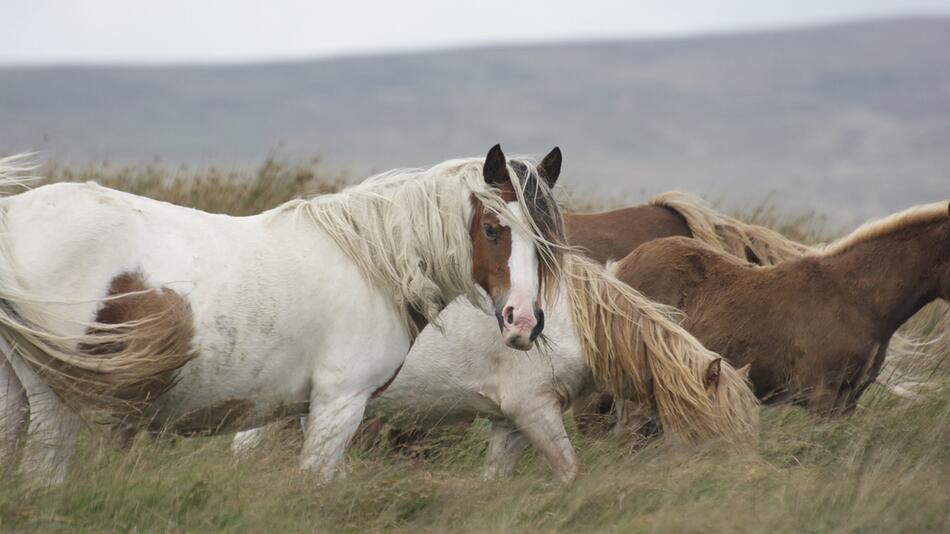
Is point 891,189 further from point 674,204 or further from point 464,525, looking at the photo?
point 464,525

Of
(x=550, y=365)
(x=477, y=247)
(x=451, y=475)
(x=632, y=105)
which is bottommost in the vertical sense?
(x=632, y=105)

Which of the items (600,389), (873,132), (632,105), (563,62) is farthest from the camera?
(563,62)

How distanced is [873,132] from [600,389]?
8307cm

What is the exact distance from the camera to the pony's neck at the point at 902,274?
19.5 feet

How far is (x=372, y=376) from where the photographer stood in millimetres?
4676

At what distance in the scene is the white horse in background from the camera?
17.5 ft

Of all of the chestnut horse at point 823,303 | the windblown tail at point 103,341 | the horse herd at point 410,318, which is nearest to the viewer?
the windblown tail at point 103,341

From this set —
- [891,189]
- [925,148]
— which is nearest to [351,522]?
[891,189]

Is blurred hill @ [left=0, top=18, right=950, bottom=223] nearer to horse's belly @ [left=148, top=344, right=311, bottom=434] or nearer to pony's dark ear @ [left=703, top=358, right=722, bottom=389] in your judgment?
pony's dark ear @ [left=703, top=358, right=722, bottom=389]

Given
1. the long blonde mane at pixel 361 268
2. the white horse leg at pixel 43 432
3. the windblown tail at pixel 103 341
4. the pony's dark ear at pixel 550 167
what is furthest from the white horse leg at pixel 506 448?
the white horse leg at pixel 43 432

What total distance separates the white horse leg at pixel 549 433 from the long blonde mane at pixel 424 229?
2.60 ft

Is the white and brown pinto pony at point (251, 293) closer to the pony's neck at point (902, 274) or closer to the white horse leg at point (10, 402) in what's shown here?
the white horse leg at point (10, 402)

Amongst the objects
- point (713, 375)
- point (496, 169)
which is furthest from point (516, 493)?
point (496, 169)

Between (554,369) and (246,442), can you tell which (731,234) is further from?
(246,442)
